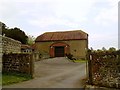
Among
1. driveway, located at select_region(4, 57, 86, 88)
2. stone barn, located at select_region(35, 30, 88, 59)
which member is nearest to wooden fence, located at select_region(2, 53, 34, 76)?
driveway, located at select_region(4, 57, 86, 88)

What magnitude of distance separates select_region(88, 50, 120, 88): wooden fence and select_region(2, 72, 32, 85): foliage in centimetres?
463

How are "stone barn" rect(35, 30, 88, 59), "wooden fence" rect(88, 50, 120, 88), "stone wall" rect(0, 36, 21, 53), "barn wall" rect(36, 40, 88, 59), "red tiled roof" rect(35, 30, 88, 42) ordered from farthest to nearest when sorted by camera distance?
"red tiled roof" rect(35, 30, 88, 42) < "stone barn" rect(35, 30, 88, 59) < "barn wall" rect(36, 40, 88, 59) < "stone wall" rect(0, 36, 21, 53) < "wooden fence" rect(88, 50, 120, 88)

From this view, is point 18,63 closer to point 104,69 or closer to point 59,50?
point 104,69

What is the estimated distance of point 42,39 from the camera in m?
54.6

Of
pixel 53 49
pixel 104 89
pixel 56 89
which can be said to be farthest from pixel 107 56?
pixel 53 49

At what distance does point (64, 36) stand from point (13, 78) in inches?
1540

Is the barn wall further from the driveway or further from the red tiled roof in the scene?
the driveway

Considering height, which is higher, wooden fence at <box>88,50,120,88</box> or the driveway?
wooden fence at <box>88,50,120,88</box>

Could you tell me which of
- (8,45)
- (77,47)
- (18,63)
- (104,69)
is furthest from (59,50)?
(104,69)

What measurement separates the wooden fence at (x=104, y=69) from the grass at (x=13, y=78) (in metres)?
4.62

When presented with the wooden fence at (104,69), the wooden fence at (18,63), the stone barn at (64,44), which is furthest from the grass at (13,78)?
the stone barn at (64,44)

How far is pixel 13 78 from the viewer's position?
1476 cm

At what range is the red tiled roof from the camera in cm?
5167

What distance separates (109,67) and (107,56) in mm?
591
